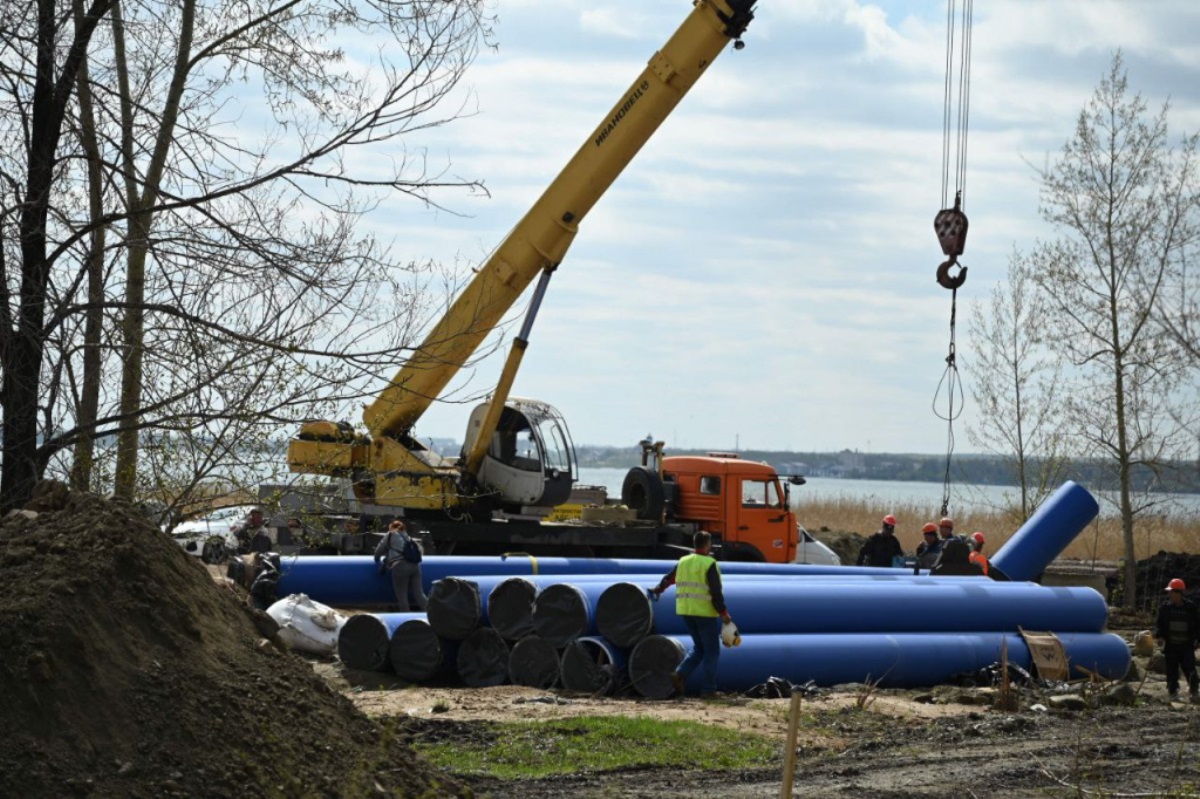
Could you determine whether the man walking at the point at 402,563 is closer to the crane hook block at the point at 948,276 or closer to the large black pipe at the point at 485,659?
the large black pipe at the point at 485,659

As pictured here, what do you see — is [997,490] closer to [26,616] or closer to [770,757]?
[770,757]

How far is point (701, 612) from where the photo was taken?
48.3 ft

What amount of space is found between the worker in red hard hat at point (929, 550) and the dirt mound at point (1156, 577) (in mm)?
7608

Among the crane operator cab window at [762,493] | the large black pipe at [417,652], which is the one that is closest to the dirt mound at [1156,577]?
the crane operator cab window at [762,493]

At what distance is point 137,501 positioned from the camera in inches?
427

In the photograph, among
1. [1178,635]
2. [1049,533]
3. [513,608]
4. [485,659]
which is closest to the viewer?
[513,608]

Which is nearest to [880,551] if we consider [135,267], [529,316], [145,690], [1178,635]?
[529,316]

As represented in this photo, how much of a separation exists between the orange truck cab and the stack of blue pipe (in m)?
7.23

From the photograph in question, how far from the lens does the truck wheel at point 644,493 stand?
25.7 meters

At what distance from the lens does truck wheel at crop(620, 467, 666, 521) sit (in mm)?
25703

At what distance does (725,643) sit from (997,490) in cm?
2062

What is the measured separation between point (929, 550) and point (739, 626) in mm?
7311

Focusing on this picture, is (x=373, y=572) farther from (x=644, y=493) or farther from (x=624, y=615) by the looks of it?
(x=644, y=493)

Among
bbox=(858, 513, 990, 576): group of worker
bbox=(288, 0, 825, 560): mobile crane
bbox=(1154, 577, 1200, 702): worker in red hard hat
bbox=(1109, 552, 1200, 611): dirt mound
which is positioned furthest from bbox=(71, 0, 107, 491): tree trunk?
bbox=(1109, 552, 1200, 611): dirt mound
